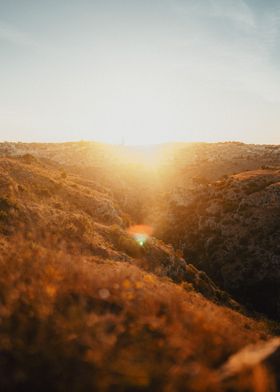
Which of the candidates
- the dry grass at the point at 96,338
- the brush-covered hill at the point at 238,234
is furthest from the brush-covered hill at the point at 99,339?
the brush-covered hill at the point at 238,234

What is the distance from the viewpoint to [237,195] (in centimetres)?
5703

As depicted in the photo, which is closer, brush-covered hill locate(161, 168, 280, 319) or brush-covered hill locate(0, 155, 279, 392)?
brush-covered hill locate(0, 155, 279, 392)

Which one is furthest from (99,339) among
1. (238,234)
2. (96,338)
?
(238,234)

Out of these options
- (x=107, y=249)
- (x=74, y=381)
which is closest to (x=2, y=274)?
(x=74, y=381)

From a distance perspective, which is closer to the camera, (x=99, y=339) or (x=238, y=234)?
(x=99, y=339)

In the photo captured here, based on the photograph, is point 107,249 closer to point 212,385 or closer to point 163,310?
point 163,310

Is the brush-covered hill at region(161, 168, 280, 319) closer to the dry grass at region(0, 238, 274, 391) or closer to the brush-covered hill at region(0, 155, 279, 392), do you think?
the brush-covered hill at region(0, 155, 279, 392)

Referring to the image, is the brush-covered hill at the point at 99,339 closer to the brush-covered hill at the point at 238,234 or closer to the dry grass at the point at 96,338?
the dry grass at the point at 96,338

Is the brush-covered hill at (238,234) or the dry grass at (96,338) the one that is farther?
the brush-covered hill at (238,234)

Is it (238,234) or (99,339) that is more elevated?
(99,339)

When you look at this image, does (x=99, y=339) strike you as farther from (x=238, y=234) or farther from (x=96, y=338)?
(x=238, y=234)

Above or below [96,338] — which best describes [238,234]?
below

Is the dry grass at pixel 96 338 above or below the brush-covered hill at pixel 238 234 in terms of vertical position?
above

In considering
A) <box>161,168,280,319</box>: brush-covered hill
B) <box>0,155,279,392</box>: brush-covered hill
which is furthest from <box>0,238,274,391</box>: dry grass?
<box>161,168,280,319</box>: brush-covered hill
